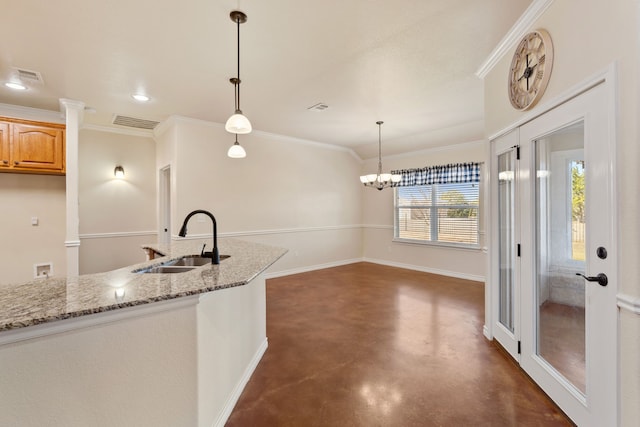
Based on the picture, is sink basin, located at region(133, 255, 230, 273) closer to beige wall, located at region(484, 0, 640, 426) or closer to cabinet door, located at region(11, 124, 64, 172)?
beige wall, located at region(484, 0, 640, 426)

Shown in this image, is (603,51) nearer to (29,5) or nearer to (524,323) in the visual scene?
(524,323)

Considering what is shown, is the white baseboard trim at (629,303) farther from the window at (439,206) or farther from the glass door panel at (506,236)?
the window at (439,206)

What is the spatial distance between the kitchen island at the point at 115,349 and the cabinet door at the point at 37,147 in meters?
3.37

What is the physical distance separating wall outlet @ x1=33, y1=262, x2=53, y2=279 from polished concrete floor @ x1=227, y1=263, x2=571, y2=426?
3232 mm

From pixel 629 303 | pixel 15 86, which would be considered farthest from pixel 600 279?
pixel 15 86

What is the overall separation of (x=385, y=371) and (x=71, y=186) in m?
4.37

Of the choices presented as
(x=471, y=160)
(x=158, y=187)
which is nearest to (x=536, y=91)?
(x=471, y=160)

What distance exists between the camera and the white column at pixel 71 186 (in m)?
3.72

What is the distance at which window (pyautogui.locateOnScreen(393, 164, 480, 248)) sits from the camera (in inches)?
216

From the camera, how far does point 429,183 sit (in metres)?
5.98

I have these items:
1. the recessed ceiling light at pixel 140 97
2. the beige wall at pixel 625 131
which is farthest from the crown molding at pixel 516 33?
the recessed ceiling light at pixel 140 97

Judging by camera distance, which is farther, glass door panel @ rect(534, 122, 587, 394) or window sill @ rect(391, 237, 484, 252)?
window sill @ rect(391, 237, 484, 252)

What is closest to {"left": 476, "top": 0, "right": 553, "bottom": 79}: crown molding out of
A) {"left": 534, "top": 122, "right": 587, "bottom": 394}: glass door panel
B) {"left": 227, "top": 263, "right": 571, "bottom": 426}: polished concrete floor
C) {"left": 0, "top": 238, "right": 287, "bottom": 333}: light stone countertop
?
{"left": 534, "top": 122, "right": 587, "bottom": 394}: glass door panel

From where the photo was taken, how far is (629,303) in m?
1.35
